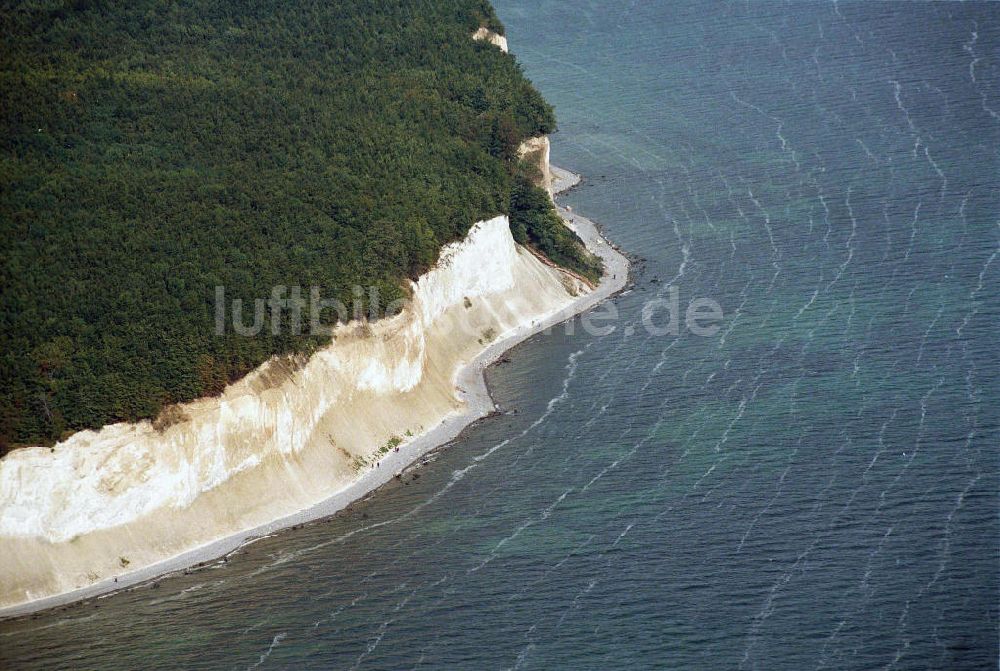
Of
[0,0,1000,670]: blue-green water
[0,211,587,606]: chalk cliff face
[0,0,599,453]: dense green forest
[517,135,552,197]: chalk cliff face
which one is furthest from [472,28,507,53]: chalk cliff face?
[0,211,587,606]: chalk cliff face

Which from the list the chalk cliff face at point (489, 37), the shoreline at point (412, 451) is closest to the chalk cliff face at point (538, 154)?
the shoreline at point (412, 451)

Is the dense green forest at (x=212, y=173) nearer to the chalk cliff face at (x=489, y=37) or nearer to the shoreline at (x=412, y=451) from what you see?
the chalk cliff face at (x=489, y=37)

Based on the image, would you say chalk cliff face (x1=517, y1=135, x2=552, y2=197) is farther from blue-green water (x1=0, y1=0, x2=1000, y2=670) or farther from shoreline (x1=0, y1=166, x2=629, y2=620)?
blue-green water (x1=0, y1=0, x2=1000, y2=670)

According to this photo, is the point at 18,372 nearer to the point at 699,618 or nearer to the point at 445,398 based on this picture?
the point at 445,398

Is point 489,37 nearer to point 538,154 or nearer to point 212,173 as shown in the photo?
point 538,154

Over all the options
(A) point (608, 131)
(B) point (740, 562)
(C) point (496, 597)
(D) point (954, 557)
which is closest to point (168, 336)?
(C) point (496, 597)

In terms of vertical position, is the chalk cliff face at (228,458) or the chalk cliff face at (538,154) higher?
the chalk cliff face at (538,154)

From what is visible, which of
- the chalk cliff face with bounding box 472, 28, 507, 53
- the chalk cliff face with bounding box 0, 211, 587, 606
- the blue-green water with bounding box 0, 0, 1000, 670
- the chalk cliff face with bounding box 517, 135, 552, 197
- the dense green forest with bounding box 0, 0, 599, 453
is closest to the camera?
the blue-green water with bounding box 0, 0, 1000, 670
